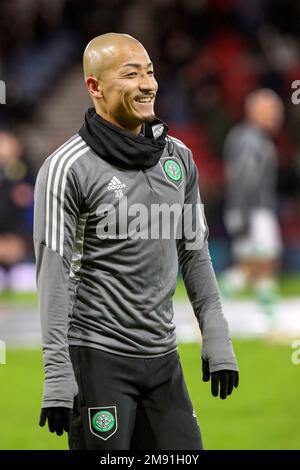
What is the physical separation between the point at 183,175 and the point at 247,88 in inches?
604

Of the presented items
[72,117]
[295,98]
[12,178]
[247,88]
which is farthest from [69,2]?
[12,178]

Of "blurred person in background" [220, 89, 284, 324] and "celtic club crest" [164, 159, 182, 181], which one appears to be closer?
"celtic club crest" [164, 159, 182, 181]

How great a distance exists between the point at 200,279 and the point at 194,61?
50.8 feet

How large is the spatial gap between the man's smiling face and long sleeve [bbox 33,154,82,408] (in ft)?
0.95

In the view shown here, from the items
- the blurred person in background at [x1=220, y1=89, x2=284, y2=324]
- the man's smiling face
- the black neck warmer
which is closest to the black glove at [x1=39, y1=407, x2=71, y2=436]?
the black neck warmer

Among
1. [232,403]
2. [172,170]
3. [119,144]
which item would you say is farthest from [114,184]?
[232,403]

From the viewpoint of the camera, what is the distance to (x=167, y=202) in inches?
161

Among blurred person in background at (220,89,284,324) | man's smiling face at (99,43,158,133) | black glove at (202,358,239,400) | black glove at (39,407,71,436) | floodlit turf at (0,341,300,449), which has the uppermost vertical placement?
blurred person in background at (220,89,284,324)

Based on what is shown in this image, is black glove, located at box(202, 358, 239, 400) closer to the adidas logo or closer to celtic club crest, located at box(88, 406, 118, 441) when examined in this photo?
celtic club crest, located at box(88, 406, 118, 441)

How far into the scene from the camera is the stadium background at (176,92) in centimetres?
1337

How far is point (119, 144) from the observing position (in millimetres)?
3975

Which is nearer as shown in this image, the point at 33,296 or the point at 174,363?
the point at 174,363

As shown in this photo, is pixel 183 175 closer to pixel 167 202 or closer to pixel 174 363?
pixel 167 202

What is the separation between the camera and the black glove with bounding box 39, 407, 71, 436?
3.80 m
